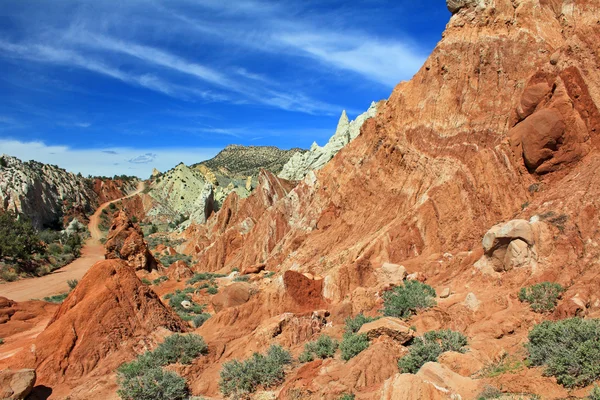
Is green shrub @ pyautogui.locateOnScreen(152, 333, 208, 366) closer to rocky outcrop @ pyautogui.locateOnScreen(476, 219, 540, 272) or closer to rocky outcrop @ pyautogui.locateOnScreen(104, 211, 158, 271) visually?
rocky outcrop @ pyautogui.locateOnScreen(476, 219, 540, 272)

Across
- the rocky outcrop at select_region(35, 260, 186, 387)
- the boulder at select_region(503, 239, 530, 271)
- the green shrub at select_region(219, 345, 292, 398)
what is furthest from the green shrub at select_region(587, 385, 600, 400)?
the rocky outcrop at select_region(35, 260, 186, 387)

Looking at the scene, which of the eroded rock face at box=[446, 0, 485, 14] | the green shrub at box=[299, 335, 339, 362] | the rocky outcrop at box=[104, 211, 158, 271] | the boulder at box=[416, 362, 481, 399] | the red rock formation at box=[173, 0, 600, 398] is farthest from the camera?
the rocky outcrop at box=[104, 211, 158, 271]

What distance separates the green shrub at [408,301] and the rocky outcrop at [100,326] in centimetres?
759

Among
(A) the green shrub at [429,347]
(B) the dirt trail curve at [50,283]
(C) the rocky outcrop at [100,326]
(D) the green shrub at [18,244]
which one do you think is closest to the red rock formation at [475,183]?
(A) the green shrub at [429,347]

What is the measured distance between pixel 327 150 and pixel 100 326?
44.4 meters

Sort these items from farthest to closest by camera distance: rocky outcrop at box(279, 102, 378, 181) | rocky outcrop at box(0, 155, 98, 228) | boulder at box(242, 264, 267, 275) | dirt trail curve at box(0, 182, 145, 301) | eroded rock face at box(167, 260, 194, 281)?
rocky outcrop at box(0, 155, 98, 228)
rocky outcrop at box(279, 102, 378, 181)
boulder at box(242, 264, 267, 275)
eroded rock face at box(167, 260, 194, 281)
dirt trail curve at box(0, 182, 145, 301)

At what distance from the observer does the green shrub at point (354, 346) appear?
9969 mm

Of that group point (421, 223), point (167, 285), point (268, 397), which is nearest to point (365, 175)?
point (421, 223)

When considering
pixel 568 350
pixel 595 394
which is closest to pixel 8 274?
pixel 568 350

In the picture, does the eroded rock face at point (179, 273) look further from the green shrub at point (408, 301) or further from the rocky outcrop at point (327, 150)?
the rocky outcrop at point (327, 150)

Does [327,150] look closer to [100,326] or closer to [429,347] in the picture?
[100,326]

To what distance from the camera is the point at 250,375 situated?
10.1 metres

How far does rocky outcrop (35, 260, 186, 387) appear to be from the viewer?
11.5 m

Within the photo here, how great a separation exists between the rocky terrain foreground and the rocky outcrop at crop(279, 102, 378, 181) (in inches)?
933
